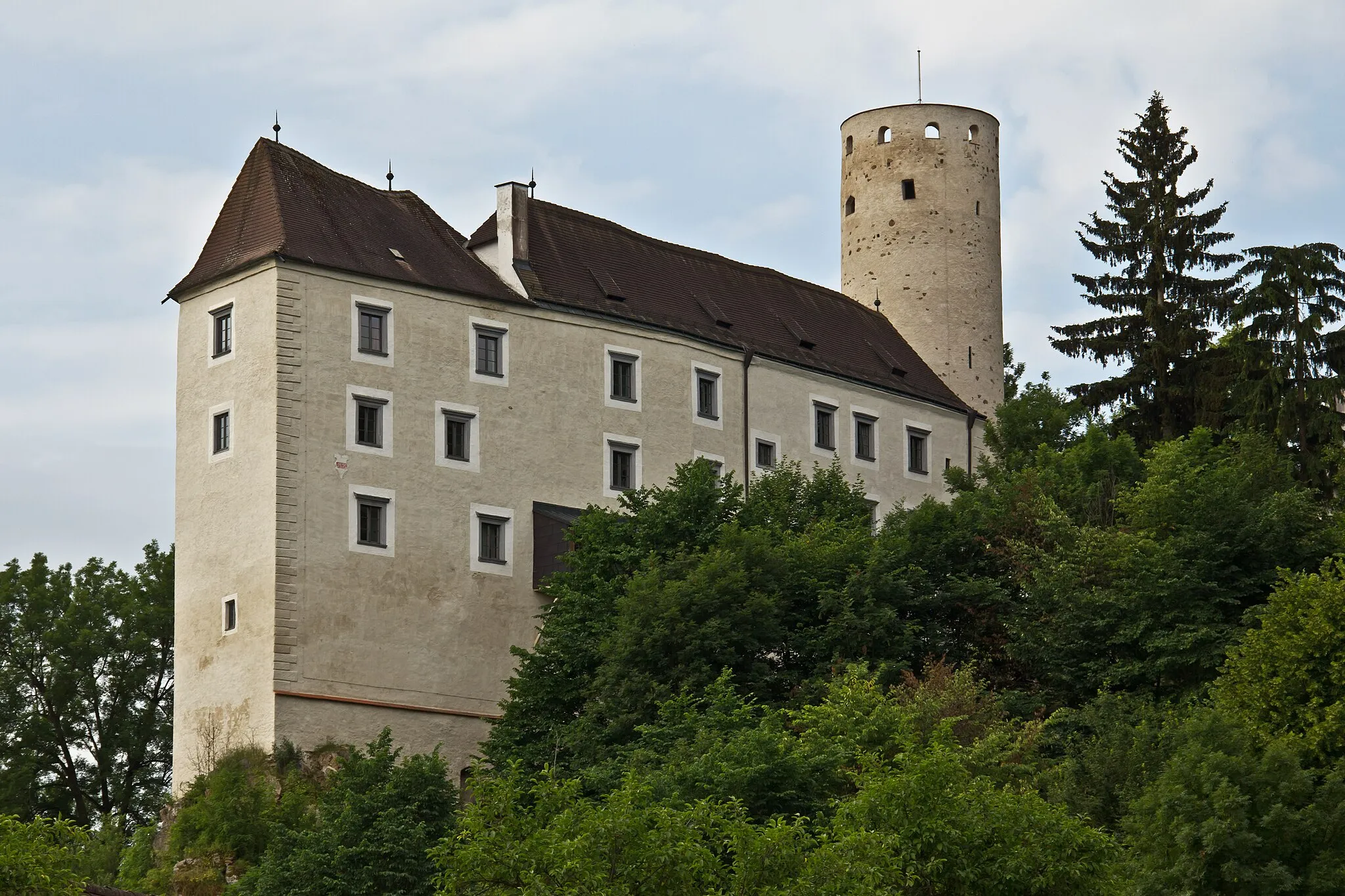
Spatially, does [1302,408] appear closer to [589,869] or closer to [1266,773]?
[1266,773]

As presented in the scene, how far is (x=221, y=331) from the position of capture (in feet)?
173

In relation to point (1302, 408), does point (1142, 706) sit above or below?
below

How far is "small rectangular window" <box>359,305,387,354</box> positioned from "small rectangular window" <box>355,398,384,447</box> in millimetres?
1091

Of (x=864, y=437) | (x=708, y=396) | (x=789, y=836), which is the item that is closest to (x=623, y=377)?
(x=708, y=396)

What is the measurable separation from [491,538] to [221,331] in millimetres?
6925

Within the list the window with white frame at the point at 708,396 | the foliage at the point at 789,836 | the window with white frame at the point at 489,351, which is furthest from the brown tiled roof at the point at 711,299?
the foliage at the point at 789,836

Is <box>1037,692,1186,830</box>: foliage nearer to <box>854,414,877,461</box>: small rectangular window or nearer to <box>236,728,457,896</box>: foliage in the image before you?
<box>236,728,457,896</box>: foliage

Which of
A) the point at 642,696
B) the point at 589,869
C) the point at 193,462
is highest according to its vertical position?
the point at 193,462

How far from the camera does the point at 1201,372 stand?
201 ft

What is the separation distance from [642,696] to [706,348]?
1395cm

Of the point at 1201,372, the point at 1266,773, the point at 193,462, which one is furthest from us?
the point at 1201,372

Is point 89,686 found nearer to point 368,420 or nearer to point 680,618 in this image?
point 368,420

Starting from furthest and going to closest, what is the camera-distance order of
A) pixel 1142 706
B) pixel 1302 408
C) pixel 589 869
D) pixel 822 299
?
1. pixel 822 299
2. pixel 1302 408
3. pixel 1142 706
4. pixel 589 869

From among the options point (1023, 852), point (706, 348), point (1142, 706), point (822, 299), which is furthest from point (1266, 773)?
point (822, 299)
